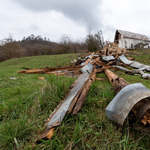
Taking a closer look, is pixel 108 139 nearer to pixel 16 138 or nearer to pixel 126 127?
pixel 126 127

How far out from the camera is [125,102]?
116 cm

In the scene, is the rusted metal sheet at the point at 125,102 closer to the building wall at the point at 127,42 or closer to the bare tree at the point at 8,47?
the building wall at the point at 127,42

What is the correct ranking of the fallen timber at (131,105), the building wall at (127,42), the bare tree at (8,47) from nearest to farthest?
1. the fallen timber at (131,105)
2. the building wall at (127,42)
3. the bare tree at (8,47)

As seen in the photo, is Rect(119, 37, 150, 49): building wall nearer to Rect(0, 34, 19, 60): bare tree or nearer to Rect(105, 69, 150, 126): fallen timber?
Rect(105, 69, 150, 126): fallen timber

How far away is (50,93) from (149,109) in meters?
1.73

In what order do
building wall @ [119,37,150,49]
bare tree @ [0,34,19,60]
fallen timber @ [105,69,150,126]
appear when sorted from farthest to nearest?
1. bare tree @ [0,34,19,60]
2. building wall @ [119,37,150,49]
3. fallen timber @ [105,69,150,126]

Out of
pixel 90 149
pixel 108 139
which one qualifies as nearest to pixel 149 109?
pixel 108 139

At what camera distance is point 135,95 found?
3.75ft

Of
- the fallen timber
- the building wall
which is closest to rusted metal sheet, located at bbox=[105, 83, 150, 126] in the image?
the fallen timber

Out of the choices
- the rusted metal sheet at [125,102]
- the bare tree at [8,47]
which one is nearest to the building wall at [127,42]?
the rusted metal sheet at [125,102]

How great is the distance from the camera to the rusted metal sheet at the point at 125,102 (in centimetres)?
107

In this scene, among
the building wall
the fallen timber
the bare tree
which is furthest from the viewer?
the bare tree

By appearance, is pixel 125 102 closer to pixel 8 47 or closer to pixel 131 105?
pixel 131 105

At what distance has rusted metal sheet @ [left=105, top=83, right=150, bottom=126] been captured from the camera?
107 cm
